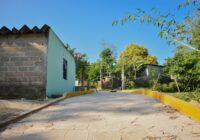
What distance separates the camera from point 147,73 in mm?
40344

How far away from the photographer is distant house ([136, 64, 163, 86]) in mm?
37231

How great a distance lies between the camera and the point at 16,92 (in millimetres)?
9758

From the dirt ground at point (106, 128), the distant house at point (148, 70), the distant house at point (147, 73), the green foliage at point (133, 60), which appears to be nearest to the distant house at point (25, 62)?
the dirt ground at point (106, 128)

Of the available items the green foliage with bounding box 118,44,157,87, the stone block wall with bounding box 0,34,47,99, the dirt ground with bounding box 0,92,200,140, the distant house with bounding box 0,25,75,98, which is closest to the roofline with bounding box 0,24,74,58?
the distant house with bounding box 0,25,75,98

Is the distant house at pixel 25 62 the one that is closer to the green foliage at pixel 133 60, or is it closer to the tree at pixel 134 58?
the green foliage at pixel 133 60

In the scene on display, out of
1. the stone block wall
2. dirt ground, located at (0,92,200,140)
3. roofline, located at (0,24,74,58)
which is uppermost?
roofline, located at (0,24,74,58)

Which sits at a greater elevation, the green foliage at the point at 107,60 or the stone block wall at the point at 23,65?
the green foliage at the point at 107,60

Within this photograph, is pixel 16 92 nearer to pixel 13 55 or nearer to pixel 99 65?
pixel 13 55

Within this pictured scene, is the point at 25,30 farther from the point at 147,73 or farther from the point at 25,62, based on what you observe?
the point at 147,73

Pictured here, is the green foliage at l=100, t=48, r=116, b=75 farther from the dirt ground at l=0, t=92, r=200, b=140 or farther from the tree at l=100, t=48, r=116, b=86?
the dirt ground at l=0, t=92, r=200, b=140

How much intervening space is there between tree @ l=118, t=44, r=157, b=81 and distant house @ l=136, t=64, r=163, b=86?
43.4 inches

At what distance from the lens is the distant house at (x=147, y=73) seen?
37231 millimetres

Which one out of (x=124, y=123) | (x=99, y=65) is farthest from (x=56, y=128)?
(x=99, y=65)

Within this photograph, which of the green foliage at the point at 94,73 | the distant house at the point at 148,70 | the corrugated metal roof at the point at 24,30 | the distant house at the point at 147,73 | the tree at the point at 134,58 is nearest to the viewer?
the corrugated metal roof at the point at 24,30
